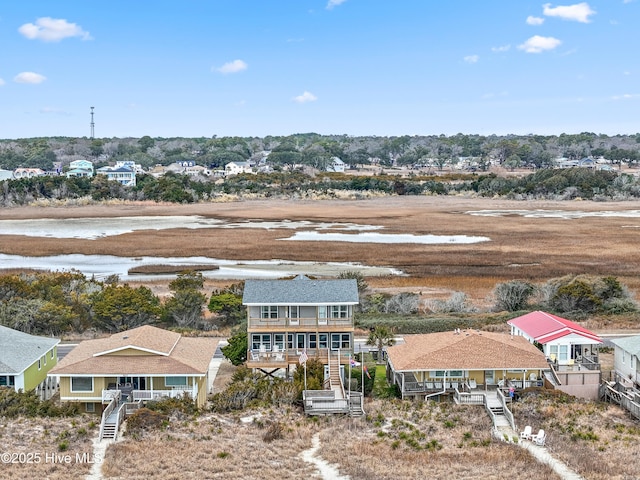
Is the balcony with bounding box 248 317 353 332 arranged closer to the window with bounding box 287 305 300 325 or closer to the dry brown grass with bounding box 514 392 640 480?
the window with bounding box 287 305 300 325

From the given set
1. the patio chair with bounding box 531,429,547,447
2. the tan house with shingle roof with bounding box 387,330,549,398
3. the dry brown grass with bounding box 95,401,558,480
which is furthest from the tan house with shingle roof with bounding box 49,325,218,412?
the patio chair with bounding box 531,429,547,447

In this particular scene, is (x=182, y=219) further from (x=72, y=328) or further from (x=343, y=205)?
(x=72, y=328)

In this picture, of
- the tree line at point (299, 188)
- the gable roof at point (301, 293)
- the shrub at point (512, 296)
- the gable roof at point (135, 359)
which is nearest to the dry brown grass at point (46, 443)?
the gable roof at point (135, 359)

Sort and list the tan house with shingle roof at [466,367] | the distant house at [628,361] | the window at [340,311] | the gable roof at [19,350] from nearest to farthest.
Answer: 1. the gable roof at [19,350]
2. the tan house with shingle roof at [466,367]
3. the distant house at [628,361]
4. the window at [340,311]

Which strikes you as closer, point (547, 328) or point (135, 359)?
point (135, 359)

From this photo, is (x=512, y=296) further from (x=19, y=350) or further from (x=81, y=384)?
(x=19, y=350)

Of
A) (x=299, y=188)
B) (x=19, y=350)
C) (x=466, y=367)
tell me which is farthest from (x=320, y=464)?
(x=299, y=188)

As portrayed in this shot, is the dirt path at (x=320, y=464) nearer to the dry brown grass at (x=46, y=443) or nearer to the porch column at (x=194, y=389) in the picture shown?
the porch column at (x=194, y=389)
